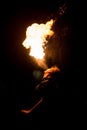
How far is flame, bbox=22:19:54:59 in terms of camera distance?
24.6 feet

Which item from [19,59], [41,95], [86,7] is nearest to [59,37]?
[86,7]

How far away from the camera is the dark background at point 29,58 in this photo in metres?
6.45

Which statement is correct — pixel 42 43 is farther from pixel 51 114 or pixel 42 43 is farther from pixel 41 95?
pixel 51 114

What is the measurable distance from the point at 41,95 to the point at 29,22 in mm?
5003

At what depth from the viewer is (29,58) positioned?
33.9ft

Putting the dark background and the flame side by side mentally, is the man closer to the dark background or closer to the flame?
the dark background

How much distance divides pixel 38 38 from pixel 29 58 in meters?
2.77

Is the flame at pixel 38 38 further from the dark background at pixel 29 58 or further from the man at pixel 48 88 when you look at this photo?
the man at pixel 48 88

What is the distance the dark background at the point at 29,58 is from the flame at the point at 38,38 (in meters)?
0.25

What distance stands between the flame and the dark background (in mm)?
246

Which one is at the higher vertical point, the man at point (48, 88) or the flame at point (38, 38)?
the flame at point (38, 38)

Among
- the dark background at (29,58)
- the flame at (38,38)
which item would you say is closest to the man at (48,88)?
the dark background at (29,58)

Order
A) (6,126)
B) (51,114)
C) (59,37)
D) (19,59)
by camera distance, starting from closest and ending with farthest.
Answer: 1. (51,114)
2. (6,126)
3. (59,37)
4. (19,59)

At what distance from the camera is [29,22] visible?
1055 cm
